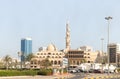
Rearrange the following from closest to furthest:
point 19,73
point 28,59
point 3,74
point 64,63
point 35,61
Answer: point 64,63
point 3,74
point 19,73
point 28,59
point 35,61

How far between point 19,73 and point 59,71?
41.5 feet

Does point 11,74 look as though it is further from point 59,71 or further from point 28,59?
point 28,59

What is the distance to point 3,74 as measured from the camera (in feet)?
195

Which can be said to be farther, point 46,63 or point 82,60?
point 82,60

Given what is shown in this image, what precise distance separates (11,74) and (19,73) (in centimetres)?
253

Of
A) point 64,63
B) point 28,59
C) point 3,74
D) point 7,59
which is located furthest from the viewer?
point 28,59

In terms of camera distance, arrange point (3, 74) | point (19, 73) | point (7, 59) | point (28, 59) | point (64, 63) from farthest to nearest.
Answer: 1. point (28, 59)
2. point (7, 59)
3. point (19, 73)
4. point (3, 74)
5. point (64, 63)

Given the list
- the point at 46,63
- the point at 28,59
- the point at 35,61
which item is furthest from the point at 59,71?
the point at 35,61

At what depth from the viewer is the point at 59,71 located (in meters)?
74.2

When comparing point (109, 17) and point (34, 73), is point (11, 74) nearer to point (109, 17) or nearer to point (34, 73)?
point (34, 73)

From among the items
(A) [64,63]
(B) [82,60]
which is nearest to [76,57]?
(B) [82,60]

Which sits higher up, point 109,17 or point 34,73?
point 109,17

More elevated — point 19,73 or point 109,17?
point 109,17

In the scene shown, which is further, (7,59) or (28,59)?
(28,59)
